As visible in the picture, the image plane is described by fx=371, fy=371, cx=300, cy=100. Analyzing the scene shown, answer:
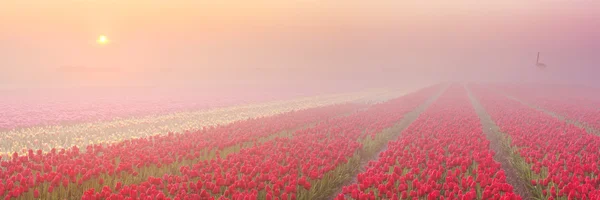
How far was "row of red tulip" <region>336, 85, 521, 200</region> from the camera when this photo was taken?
714cm

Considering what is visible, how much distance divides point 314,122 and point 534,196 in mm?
13827

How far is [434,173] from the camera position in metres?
8.66

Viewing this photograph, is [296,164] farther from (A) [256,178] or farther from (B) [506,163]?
(B) [506,163]

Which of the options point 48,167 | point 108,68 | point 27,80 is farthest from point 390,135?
point 108,68

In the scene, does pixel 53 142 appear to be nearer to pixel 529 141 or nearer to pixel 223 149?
pixel 223 149

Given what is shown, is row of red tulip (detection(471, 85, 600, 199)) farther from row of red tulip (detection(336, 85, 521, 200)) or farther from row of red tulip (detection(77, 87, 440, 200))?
row of red tulip (detection(77, 87, 440, 200))

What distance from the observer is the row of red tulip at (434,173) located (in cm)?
714

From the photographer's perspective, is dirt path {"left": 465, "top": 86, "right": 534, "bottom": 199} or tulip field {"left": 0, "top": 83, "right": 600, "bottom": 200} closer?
tulip field {"left": 0, "top": 83, "right": 600, "bottom": 200}

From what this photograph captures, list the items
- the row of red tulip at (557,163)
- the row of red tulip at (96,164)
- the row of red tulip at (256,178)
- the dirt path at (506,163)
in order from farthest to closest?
the dirt path at (506,163) < the row of red tulip at (557,163) < the row of red tulip at (96,164) < the row of red tulip at (256,178)

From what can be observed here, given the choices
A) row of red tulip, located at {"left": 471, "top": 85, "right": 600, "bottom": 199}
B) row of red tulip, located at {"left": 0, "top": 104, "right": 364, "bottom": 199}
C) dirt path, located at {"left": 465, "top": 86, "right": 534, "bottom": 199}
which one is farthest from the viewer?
dirt path, located at {"left": 465, "top": 86, "right": 534, "bottom": 199}

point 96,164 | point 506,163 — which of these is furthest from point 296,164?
point 506,163

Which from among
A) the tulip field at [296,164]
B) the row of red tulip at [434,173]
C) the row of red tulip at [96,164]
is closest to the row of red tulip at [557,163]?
the tulip field at [296,164]

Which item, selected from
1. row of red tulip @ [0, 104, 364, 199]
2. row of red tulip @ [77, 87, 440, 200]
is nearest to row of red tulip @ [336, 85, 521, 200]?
row of red tulip @ [77, 87, 440, 200]

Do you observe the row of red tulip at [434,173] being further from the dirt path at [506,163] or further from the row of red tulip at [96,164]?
the row of red tulip at [96,164]
